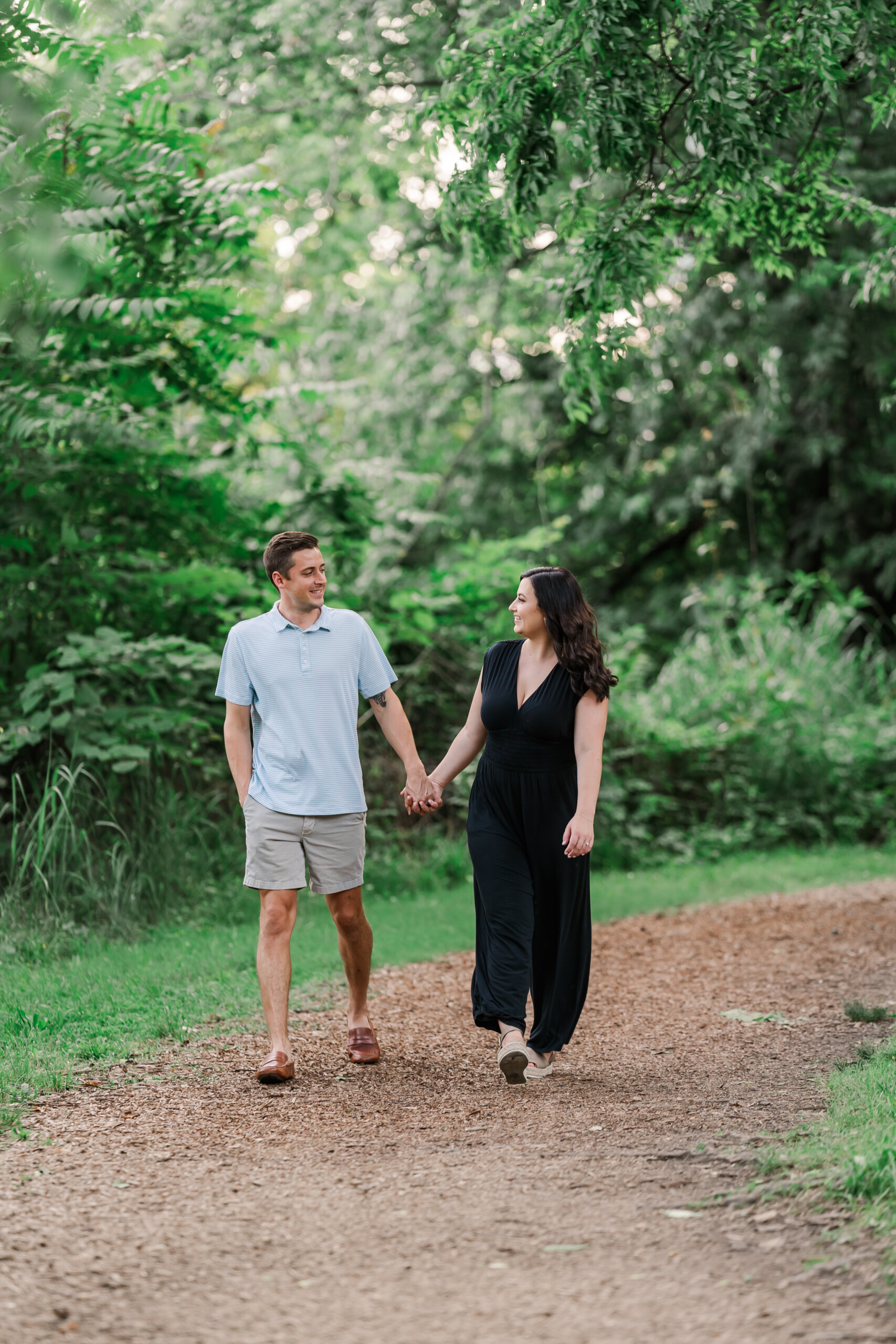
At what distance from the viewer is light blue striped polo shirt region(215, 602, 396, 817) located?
17.6ft

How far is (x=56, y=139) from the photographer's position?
7168 mm

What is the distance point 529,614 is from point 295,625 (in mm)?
984

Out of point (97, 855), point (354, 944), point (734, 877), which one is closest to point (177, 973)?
point (97, 855)

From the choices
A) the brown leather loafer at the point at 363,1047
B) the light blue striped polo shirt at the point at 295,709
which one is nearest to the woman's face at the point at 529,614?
the light blue striped polo shirt at the point at 295,709

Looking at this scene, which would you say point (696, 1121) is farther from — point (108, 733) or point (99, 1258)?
point (108, 733)

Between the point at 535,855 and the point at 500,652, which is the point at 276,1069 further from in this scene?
the point at 500,652

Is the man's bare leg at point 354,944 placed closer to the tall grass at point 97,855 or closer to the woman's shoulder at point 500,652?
the woman's shoulder at point 500,652

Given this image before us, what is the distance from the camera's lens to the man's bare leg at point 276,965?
17.3 ft

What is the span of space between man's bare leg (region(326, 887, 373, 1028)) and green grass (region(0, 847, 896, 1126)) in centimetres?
90

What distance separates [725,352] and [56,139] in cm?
1067

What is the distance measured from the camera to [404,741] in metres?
5.59

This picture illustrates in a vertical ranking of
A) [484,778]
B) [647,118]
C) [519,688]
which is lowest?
[484,778]

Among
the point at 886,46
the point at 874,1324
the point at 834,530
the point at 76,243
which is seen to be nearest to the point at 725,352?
the point at 834,530

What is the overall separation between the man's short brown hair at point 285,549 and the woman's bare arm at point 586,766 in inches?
52.1
